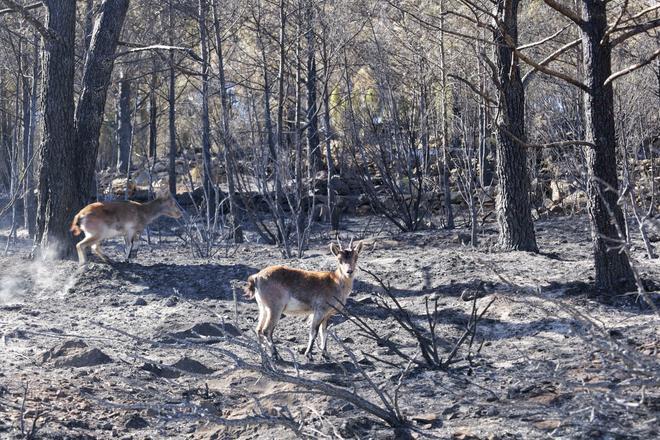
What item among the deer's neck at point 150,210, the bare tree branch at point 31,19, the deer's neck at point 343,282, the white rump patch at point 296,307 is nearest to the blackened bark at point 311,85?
the deer's neck at point 150,210

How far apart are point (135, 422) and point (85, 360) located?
1670 millimetres

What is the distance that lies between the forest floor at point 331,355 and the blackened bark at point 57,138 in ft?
2.09

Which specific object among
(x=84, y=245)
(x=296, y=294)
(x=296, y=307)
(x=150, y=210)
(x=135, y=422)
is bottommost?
(x=135, y=422)

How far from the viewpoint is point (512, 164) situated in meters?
12.8

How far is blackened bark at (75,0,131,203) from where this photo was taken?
14.4 m

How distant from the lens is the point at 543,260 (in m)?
12.3

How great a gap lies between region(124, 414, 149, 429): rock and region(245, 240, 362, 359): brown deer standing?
1772mm

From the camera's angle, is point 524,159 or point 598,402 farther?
point 524,159

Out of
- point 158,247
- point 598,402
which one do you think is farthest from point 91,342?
point 158,247

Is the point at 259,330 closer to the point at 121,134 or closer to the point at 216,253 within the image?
the point at 216,253

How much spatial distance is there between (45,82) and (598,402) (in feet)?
37.8

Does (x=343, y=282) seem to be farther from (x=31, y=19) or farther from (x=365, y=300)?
(x=31, y=19)

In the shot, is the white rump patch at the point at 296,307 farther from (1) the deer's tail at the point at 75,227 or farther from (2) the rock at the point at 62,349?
(1) the deer's tail at the point at 75,227

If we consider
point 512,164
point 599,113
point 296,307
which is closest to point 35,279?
point 296,307
